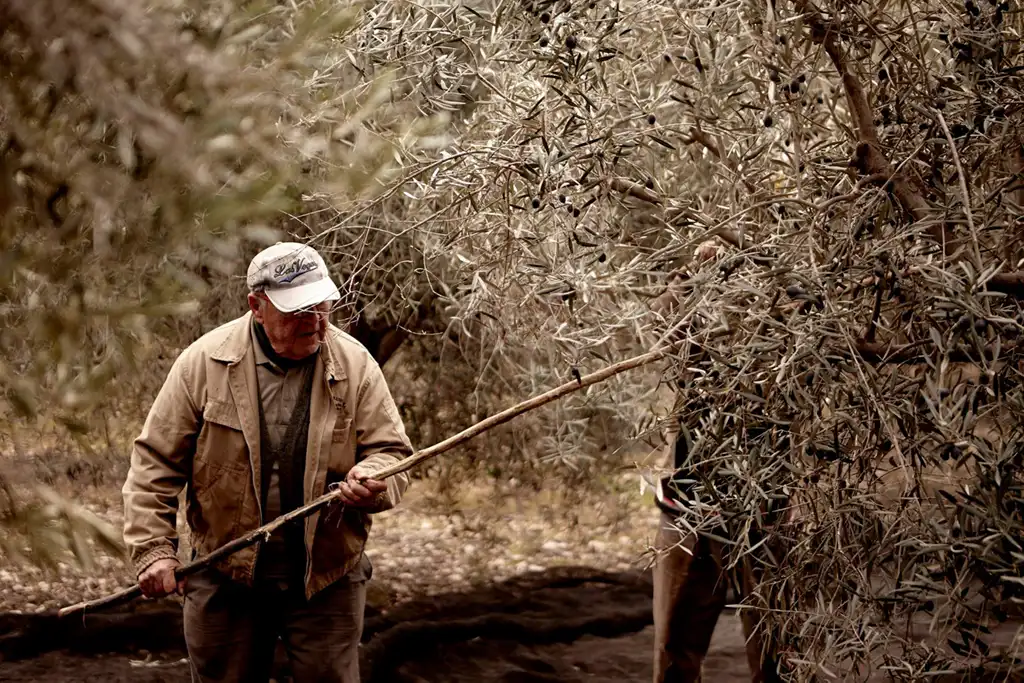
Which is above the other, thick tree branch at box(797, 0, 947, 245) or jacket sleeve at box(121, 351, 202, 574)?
thick tree branch at box(797, 0, 947, 245)

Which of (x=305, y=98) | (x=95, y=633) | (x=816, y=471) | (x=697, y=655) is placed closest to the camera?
(x=816, y=471)

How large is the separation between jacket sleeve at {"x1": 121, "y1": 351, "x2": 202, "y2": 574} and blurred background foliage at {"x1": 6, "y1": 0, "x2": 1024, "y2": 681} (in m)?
0.45

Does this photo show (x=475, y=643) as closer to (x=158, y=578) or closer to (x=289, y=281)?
(x=158, y=578)

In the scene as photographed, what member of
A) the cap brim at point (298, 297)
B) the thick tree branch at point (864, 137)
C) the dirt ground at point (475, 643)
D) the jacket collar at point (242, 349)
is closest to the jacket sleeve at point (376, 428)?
the jacket collar at point (242, 349)

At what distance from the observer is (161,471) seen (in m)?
4.39

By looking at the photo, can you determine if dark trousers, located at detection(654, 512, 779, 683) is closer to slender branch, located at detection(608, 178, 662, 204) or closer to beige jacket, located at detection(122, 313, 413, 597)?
beige jacket, located at detection(122, 313, 413, 597)

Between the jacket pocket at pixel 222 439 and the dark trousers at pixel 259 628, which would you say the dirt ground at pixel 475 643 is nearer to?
the dark trousers at pixel 259 628

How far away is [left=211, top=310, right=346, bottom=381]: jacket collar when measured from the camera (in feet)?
14.6

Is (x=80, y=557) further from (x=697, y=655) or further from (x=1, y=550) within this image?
(x=697, y=655)

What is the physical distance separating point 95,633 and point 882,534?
223 inches

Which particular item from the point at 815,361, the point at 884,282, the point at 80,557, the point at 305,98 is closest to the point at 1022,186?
the point at 884,282

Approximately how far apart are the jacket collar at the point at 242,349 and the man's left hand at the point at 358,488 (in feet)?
1.43

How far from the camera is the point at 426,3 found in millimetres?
4605

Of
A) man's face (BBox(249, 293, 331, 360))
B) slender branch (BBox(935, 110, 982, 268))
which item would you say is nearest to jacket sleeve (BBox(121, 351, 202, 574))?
man's face (BBox(249, 293, 331, 360))
